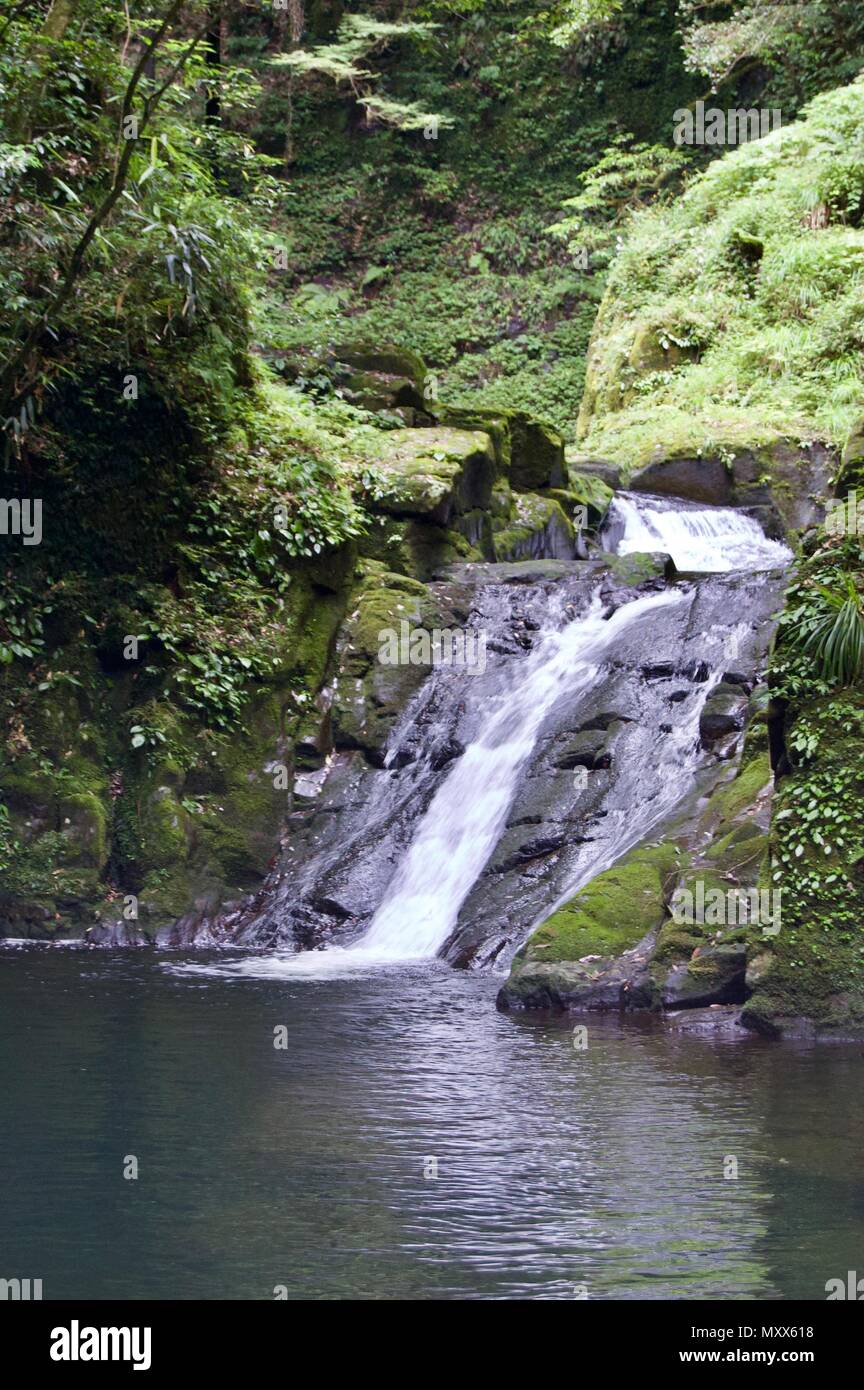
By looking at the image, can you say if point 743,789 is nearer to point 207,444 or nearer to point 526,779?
point 526,779

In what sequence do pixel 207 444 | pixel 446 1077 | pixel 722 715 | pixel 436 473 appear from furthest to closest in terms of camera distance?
1. pixel 436 473
2. pixel 207 444
3. pixel 722 715
4. pixel 446 1077

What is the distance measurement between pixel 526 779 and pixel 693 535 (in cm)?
658

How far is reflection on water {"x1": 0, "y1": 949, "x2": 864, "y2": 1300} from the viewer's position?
4.36 m

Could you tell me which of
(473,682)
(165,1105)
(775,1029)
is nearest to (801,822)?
A: (775,1029)

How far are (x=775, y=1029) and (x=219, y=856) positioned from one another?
598 cm

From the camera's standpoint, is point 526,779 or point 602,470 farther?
point 602,470

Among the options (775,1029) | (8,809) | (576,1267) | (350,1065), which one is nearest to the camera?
(576,1267)

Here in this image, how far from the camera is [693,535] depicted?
1722 cm

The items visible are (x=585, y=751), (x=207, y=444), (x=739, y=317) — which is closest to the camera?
(x=585, y=751)

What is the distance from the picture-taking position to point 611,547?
1720 centimetres

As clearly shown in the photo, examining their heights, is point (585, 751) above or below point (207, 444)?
below

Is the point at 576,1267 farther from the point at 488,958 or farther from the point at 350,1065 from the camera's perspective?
the point at 488,958

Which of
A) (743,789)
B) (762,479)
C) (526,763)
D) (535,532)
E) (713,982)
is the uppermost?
(762,479)

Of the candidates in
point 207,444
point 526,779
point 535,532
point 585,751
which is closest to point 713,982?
point 585,751
